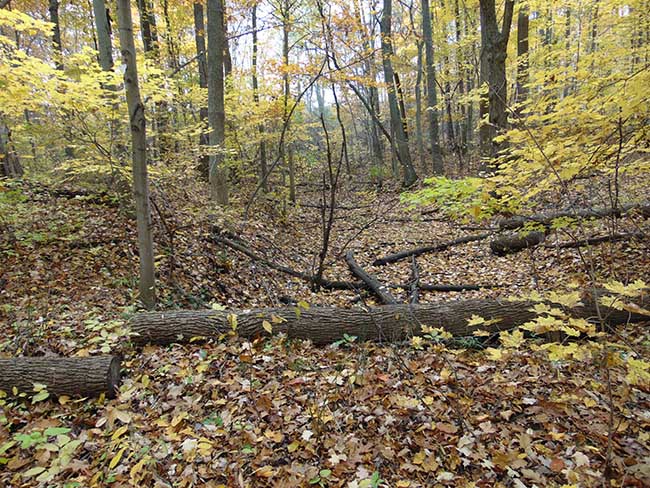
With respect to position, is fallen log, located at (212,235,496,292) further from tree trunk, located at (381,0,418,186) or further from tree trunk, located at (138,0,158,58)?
tree trunk, located at (381,0,418,186)

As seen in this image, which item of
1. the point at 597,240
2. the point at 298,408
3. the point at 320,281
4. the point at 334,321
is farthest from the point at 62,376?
the point at 597,240

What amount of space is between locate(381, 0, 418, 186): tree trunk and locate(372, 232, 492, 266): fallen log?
22.4 feet

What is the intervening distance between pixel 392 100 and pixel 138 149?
13403 mm

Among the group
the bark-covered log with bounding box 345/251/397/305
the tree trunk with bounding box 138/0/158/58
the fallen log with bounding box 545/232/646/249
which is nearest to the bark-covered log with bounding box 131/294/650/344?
the bark-covered log with bounding box 345/251/397/305

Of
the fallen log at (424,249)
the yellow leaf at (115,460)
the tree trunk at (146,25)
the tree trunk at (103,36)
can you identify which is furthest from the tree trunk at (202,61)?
the yellow leaf at (115,460)

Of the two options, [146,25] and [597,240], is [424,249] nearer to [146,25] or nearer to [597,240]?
[597,240]

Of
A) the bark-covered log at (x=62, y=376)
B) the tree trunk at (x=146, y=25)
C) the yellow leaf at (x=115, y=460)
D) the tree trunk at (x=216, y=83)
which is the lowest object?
the yellow leaf at (x=115, y=460)

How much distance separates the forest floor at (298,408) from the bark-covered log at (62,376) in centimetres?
12

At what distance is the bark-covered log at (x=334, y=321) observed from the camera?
440 centimetres

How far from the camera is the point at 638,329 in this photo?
13.7 ft

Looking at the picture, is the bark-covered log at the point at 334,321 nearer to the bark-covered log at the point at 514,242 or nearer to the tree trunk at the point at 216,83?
the bark-covered log at the point at 514,242

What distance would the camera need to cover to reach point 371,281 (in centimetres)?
713

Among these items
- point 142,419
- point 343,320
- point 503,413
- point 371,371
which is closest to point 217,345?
point 142,419

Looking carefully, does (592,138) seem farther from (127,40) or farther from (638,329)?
(127,40)
